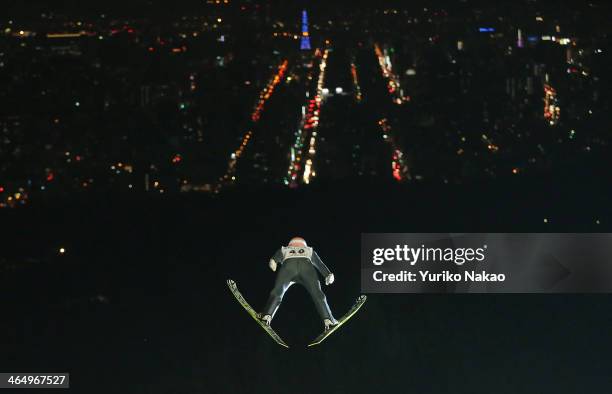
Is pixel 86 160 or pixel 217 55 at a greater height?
pixel 217 55

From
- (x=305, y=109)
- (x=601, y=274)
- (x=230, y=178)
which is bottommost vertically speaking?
(x=601, y=274)

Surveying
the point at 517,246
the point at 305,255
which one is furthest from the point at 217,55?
the point at 517,246

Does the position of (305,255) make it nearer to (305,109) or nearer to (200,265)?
(200,265)

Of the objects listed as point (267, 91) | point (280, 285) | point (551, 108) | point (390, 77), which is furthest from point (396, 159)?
point (280, 285)

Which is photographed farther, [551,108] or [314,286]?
[551,108]

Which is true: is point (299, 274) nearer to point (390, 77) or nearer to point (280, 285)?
point (280, 285)

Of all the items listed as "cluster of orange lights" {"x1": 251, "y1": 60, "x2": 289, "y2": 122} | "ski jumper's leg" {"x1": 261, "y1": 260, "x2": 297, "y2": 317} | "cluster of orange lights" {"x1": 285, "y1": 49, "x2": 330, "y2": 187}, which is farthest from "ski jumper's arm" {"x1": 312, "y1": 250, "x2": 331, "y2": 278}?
"cluster of orange lights" {"x1": 251, "y1": 60, "x2": 289, "y2": 122}

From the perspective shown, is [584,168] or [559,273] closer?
[559,273]
